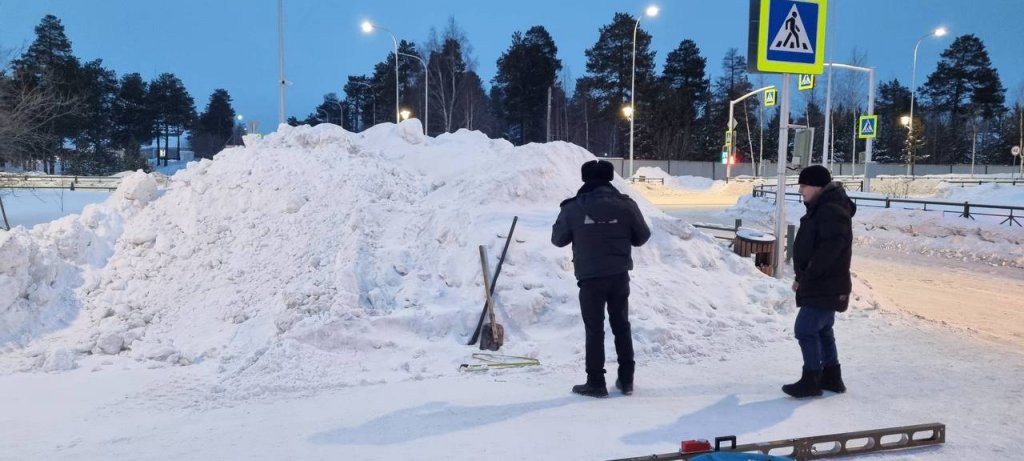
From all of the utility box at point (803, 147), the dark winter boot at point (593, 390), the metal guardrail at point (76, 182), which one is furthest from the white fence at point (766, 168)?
the dark winter boot at point (593, 390)

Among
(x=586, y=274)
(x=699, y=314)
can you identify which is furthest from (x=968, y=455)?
(x=699, y=314)

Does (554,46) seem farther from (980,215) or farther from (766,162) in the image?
(980,215)

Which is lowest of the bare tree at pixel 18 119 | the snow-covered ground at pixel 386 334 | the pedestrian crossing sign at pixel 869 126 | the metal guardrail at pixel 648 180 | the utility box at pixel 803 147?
the snow-covered ground at pixel 386 334

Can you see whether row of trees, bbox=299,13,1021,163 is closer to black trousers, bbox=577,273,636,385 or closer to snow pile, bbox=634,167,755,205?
snow pile, bbox=634,167,755,205

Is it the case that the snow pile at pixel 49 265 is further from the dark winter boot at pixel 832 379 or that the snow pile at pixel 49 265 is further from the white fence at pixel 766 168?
the white fence at pixel 766 168

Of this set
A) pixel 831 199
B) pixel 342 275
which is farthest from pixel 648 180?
pixel 831 199

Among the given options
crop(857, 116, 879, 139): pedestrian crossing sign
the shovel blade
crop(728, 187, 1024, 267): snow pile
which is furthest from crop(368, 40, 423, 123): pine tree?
the shovel blade

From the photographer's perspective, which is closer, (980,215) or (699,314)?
(699,314)

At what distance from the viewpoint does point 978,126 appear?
68750 mm

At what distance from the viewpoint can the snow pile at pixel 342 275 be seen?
21.0ft

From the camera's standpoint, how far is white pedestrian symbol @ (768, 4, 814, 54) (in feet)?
28.0

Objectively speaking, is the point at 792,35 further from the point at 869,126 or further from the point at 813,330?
the point at 869,126

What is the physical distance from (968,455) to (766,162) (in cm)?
5713

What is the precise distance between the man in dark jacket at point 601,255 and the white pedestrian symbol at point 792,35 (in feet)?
15.4
